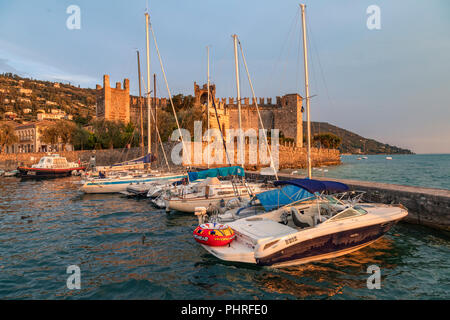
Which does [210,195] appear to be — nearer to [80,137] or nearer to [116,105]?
[80,137]

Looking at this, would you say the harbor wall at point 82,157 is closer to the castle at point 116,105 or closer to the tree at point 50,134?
the tree at point 50,134

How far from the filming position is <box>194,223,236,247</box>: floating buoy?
274 inches

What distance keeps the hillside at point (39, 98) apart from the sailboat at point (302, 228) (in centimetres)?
10881

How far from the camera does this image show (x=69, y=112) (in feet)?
396

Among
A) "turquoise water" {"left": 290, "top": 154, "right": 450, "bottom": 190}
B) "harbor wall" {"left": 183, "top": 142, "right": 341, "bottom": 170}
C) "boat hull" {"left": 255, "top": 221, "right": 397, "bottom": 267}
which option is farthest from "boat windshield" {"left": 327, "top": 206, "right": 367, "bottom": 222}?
"harbor wall" {"left": 183, "top": 142, "right": 341, "bottom": 170}

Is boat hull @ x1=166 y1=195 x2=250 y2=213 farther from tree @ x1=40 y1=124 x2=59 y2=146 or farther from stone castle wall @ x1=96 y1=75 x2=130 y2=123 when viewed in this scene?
tree @ x1=40 y1=124 x2=59 y2=146

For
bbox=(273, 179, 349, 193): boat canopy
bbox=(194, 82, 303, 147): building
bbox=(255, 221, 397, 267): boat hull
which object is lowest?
bbox=(255, 221, 397, 267): boat hull

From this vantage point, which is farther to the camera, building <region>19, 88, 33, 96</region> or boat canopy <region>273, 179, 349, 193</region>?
building <region>19, 88, 33, 96</region>

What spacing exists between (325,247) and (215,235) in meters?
3.02

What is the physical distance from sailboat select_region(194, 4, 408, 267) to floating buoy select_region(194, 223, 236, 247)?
6 cm

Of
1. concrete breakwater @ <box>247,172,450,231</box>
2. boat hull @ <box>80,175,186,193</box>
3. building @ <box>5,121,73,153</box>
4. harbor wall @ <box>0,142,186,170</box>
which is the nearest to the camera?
concrete breakwater @ <box>247,172,450,231</box>

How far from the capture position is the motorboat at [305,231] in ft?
21.1
